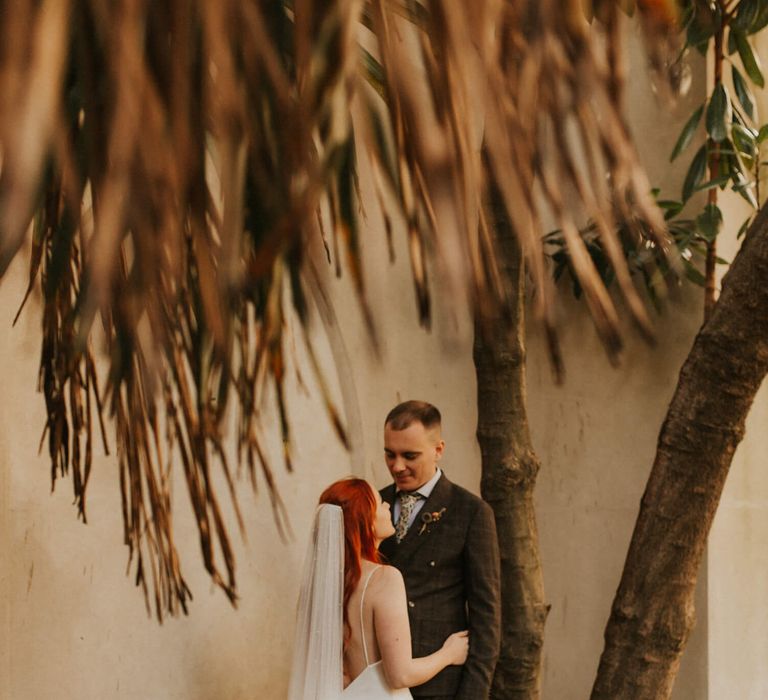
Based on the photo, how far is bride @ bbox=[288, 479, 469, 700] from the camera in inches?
119

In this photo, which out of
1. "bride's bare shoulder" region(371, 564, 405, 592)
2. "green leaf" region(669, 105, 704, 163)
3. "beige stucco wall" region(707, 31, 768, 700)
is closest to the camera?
"bride's bare shoulder" region(371, 564, 405, 592)

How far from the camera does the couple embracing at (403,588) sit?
A: 3.05 m

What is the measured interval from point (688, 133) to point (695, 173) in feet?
0.48

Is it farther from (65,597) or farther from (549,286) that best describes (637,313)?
(65,597)

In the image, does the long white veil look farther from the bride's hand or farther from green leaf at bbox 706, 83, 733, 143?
green leaf at bbox 706, 83, 733, 143

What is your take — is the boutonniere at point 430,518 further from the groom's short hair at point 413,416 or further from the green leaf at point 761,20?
the green leaf at point 761,20

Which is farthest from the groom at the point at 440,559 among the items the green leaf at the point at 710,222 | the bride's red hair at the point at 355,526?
the green leaf at the point at 710,222

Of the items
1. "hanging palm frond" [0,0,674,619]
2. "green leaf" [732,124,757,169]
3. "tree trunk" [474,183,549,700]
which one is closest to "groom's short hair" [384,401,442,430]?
"tree trunk" [474,183,549,700]

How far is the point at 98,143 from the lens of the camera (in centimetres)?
46

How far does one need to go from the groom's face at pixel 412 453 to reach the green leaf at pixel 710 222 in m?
1.58

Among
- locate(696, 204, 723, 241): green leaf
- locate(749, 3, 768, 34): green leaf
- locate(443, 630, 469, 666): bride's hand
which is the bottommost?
locate(443, 630, 469, 666): bride's hand

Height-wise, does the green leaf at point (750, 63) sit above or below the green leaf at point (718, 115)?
above

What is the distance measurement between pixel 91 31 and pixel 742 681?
488 cm

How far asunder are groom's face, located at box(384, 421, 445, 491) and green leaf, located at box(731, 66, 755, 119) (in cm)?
188
